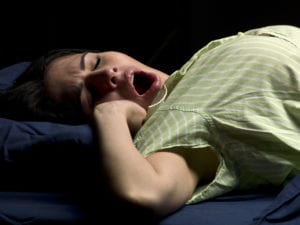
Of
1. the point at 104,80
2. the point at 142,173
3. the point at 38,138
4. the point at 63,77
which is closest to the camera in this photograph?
the point at 142,173

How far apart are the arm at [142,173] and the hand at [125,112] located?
0.03m

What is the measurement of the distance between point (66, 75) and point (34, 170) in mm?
361

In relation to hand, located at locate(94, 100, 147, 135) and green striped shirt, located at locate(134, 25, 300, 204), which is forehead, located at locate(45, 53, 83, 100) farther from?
green striped shirt, located at locate(134, 25, 300, 204)

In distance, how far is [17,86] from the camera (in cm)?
149

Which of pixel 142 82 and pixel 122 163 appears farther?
pixel 142 82

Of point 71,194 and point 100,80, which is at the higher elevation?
point 100,80

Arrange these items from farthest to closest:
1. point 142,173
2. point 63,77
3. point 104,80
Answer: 1. point 63,77
2. point 104,80
3. point 142,173

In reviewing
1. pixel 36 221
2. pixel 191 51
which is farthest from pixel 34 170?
pixel 191 51

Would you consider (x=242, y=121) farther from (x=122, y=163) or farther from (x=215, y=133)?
(x=122, y=163)

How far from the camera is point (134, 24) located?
7.03ft

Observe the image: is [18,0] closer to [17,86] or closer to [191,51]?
[17,86]

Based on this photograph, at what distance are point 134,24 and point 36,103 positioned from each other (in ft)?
2.87

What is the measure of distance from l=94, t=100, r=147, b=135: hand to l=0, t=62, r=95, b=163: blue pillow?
47 millimetres

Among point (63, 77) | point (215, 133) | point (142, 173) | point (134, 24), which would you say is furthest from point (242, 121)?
point (134, 24)
